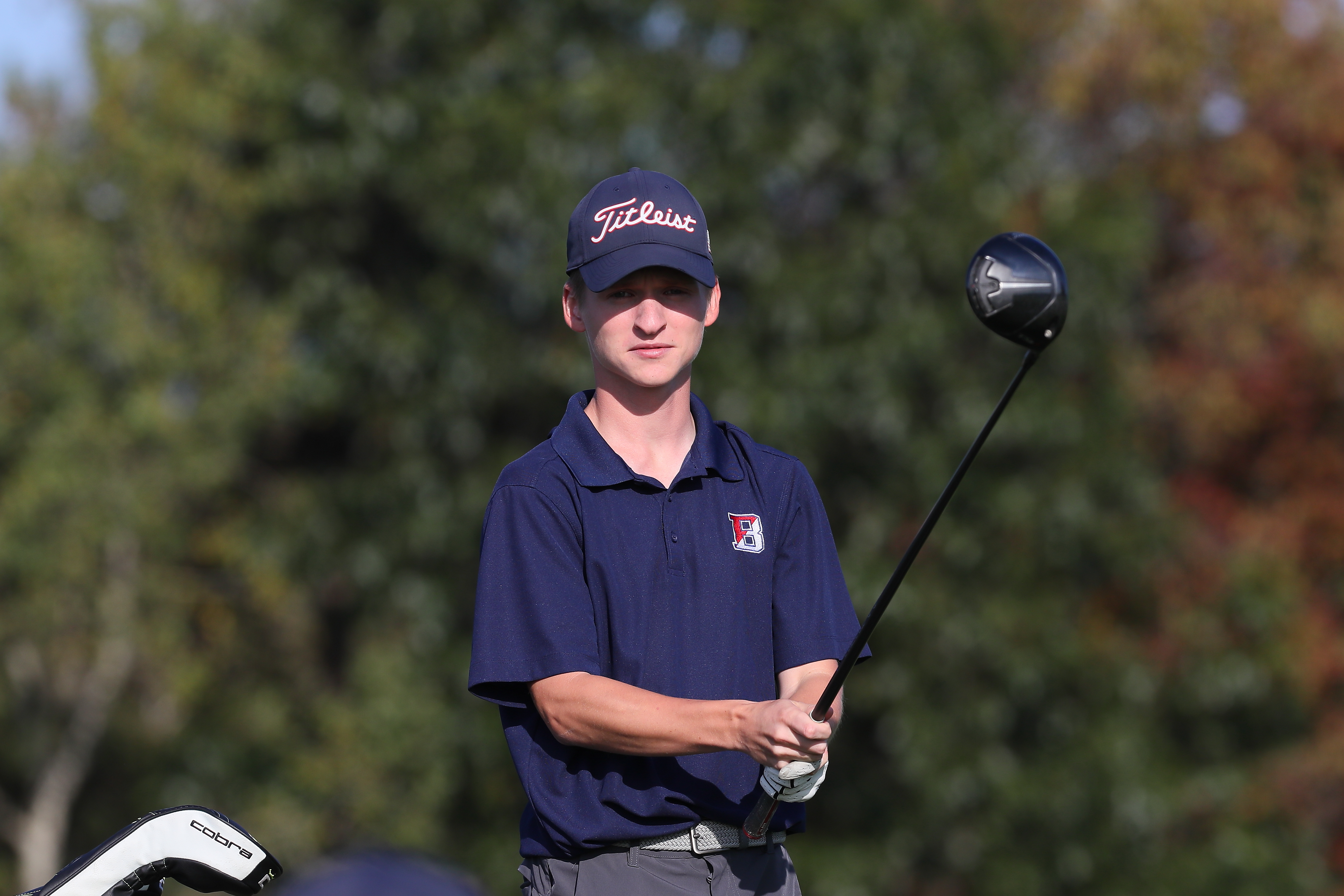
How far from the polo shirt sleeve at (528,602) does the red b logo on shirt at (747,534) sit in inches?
12.1

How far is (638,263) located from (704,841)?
1.11 m

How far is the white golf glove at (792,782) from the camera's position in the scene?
2648 mm

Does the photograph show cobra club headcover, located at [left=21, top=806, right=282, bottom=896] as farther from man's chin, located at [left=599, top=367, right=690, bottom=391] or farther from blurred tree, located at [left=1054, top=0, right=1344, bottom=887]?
blurred tree, located at [left=1054, top=0, right=1344, bottom=887]

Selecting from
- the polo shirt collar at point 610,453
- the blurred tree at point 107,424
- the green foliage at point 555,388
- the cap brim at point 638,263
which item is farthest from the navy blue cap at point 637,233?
the blurred tree at point 107,424

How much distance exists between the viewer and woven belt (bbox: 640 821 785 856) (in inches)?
114

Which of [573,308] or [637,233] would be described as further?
[573,308]

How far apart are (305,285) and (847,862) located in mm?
8295

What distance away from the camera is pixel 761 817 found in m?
2.83

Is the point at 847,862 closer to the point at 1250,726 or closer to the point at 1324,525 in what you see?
the point at 1250,726

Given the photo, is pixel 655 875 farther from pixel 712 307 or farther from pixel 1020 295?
pixel 1020 295

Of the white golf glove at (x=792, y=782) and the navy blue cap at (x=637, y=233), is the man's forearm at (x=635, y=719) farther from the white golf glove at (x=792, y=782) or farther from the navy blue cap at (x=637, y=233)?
the navy blue cap at (x=637, y=233)

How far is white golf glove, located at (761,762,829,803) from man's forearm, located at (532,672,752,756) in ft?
0.32

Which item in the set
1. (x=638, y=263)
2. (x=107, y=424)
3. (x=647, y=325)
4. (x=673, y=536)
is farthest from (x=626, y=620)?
(x=107, y=424)

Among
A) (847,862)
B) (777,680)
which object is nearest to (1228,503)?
(847,862)
